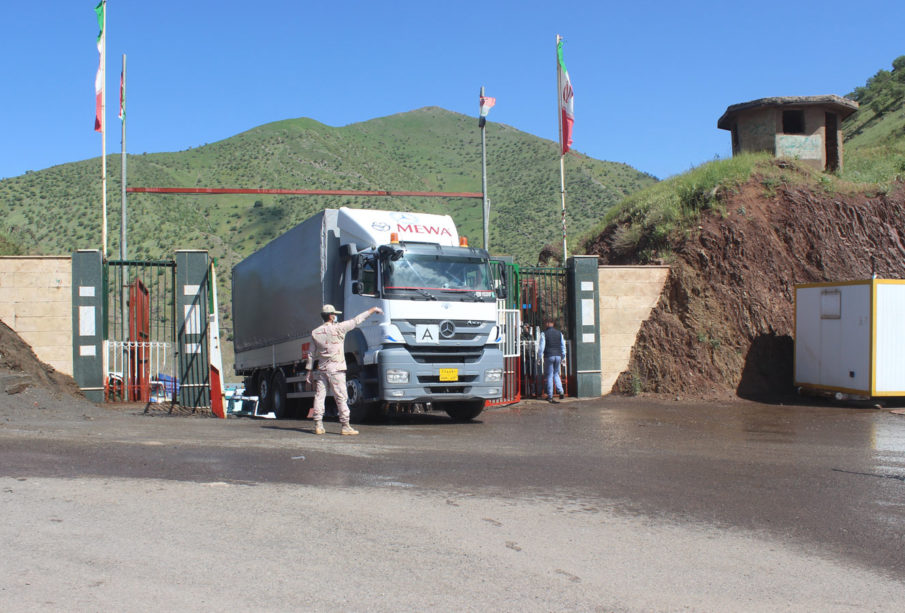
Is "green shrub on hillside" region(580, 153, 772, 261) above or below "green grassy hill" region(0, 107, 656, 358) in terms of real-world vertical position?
below

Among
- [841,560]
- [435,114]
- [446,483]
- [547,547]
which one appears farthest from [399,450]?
[435,114]

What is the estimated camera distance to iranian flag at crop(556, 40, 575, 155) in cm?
2330

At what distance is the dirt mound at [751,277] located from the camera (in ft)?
67.7

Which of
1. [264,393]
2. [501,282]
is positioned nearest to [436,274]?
[501,282]

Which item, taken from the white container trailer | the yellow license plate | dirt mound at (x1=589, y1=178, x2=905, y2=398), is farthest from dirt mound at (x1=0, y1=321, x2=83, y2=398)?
the white container trailer

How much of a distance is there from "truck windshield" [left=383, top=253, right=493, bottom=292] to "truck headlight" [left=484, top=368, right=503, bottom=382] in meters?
1.45

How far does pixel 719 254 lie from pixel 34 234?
2067 inches

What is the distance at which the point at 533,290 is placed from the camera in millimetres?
20500

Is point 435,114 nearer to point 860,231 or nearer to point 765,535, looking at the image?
point 860,231

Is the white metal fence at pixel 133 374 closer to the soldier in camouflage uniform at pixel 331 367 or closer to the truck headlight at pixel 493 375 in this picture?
Answer: the soldier in camouflage uniform at pixel 331 367

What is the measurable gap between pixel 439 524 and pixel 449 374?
24.7ft

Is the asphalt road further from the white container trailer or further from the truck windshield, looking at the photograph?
the white container trailer

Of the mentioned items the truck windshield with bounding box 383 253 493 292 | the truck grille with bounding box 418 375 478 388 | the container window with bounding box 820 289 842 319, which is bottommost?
the truck grille with bounding box 418 375 478 388

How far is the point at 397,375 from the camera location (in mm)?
13344
